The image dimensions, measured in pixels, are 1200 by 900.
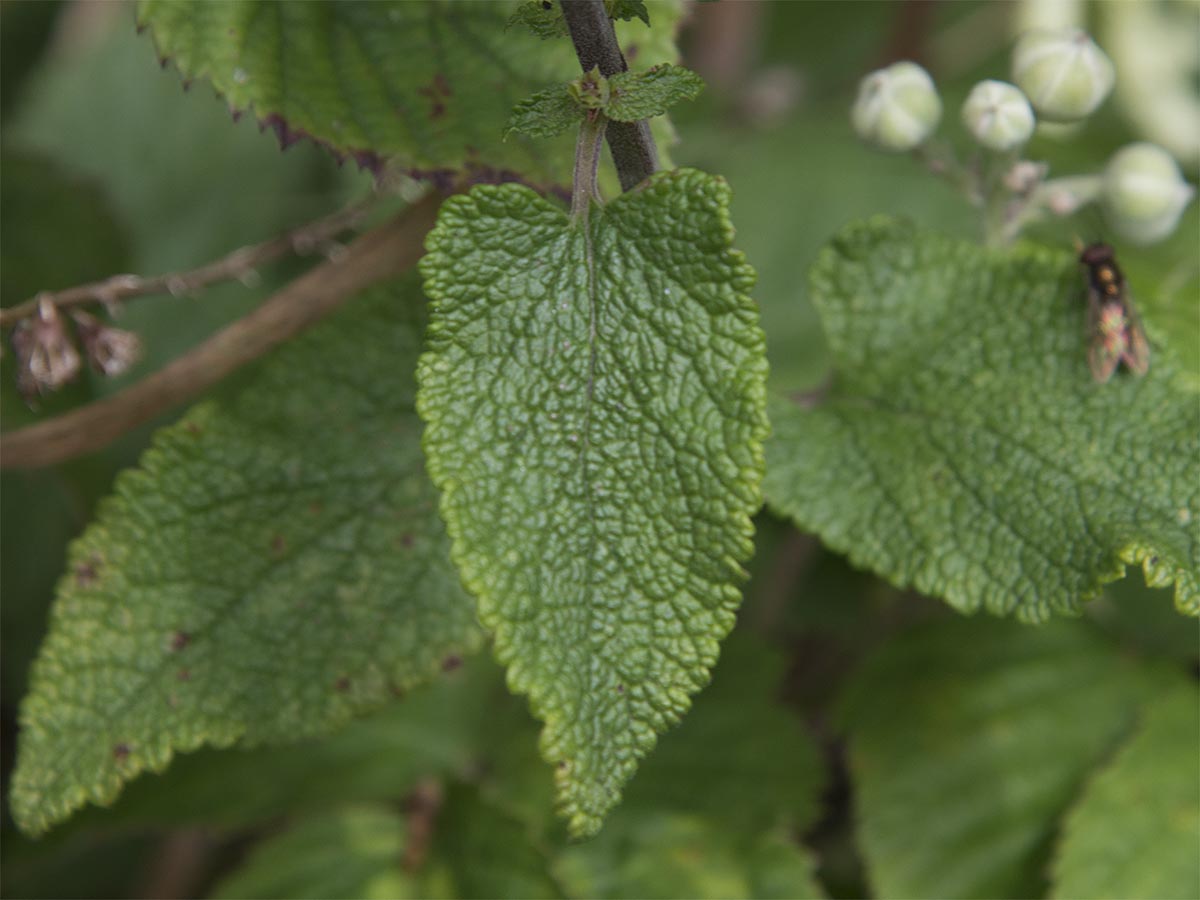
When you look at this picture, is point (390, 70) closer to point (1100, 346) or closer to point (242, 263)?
point (242, 263)

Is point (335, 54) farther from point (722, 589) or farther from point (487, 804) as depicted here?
point (487, 804)

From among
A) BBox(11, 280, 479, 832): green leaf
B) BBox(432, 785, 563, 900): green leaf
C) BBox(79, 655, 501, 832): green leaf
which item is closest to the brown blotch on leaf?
BBox(11, 280, 479, 832): green leaf

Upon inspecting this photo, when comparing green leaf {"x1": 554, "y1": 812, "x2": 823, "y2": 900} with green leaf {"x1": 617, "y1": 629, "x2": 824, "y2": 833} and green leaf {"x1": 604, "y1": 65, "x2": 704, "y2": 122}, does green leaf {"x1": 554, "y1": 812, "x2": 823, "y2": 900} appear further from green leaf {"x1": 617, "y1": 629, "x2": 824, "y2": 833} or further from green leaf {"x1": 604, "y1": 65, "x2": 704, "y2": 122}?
green leaf {"x1": 604, "y1": 65, "x2": 704, "y2": 122}

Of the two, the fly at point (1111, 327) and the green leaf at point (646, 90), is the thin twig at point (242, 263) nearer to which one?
the green leaf at point (646, 90)

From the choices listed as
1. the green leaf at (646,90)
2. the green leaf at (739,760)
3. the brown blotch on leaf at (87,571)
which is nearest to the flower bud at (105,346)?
the brown blotch on leaf at (87,571)

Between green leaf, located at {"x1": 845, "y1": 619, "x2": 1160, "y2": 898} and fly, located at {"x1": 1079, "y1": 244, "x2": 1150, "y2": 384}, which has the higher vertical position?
fly, located at {"x1": 1079, "y1": 244, "x2": 1150, "y2": 384}

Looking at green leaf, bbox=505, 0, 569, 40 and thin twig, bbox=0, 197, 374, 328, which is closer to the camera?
green leaf, bbox=505, 0, 569, 40
